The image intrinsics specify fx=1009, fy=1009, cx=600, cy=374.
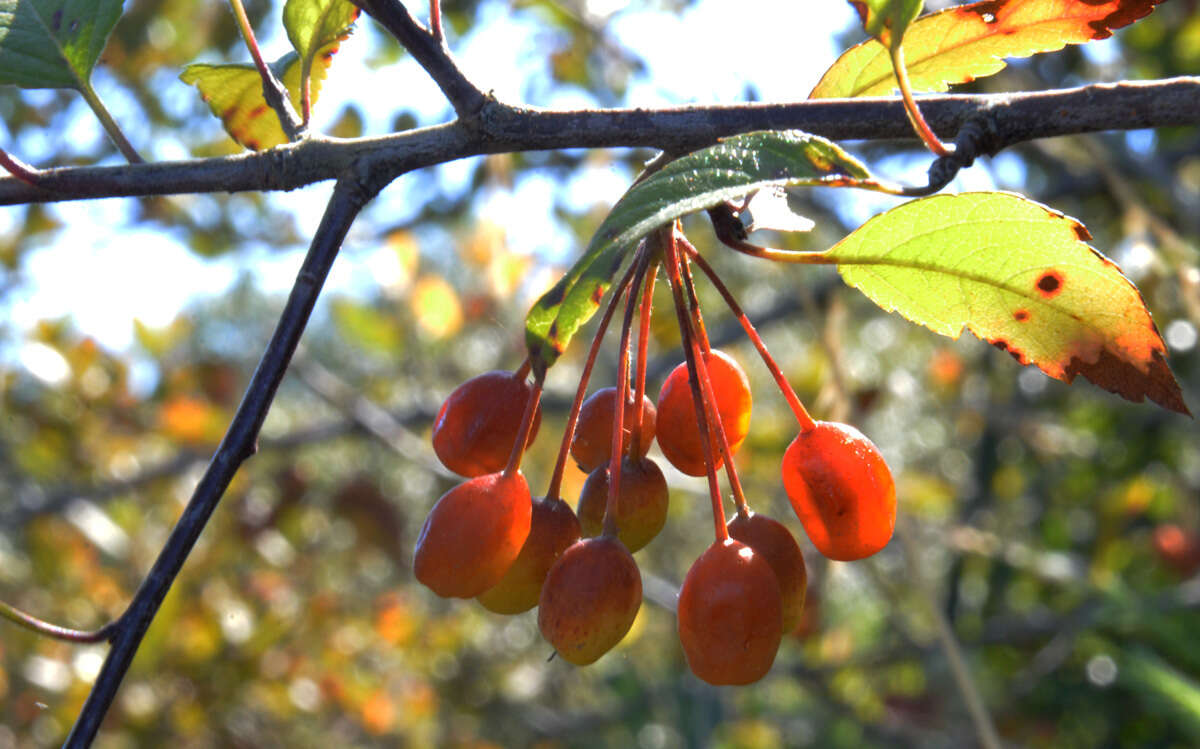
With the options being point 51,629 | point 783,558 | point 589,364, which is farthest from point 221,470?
point 783,558

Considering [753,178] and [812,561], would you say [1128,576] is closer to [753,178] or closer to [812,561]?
[812,561]

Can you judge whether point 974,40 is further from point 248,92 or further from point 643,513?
point 248,92

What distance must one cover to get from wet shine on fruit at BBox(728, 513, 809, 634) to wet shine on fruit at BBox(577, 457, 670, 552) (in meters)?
0.07

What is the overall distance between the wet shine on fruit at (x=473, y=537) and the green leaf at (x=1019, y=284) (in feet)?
0.80

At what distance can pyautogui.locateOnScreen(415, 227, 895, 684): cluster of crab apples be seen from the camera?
1.95 feet

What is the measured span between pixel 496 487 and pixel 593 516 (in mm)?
109

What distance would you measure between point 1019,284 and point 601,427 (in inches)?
11.9

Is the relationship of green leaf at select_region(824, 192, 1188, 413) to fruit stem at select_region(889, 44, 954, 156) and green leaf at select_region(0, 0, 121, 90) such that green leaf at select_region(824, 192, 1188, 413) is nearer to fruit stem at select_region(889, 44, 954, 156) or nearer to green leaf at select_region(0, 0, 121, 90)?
fruit stem at select_region(889, 44, 954, 156)

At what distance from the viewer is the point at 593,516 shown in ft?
2.33

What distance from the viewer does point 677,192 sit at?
0.47m

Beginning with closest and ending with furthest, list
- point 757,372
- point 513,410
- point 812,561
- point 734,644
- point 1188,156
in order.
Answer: point 734,644, point 513,410, point 1188,156, point 812,561, point 757,372

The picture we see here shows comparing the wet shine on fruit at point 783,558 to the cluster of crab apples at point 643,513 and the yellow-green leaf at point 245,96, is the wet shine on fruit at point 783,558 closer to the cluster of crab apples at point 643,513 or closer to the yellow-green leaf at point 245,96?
the cluster of crab apples at point 643,513

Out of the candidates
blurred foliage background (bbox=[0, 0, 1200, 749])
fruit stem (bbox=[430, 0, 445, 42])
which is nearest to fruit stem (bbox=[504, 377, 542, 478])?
fruit stem (bbox=[430, 0, 445, 42])

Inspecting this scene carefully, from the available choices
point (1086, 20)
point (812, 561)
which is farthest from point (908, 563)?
point (812, 561)
